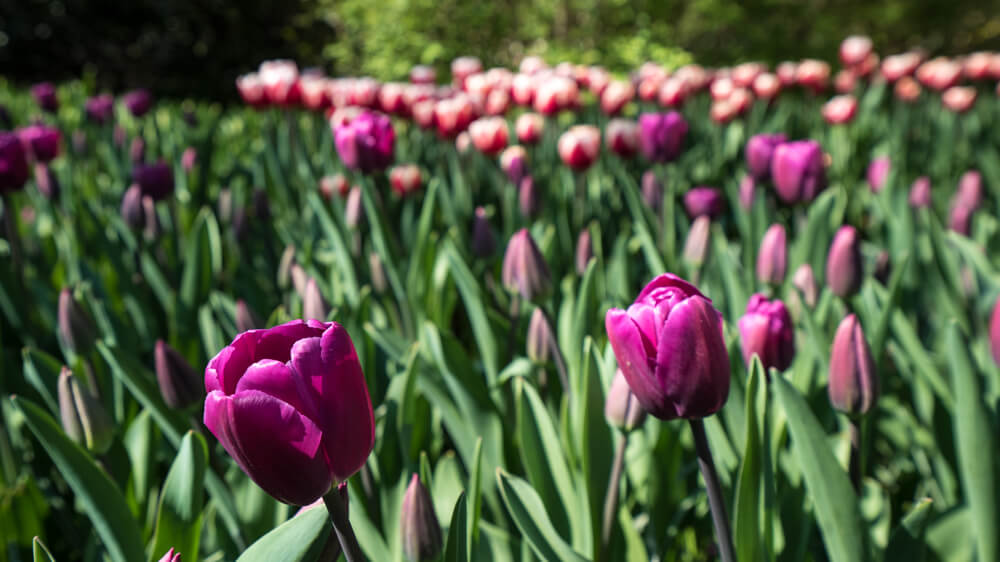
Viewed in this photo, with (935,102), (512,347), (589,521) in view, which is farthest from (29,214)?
(935,102)

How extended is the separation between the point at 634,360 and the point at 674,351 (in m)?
0.04

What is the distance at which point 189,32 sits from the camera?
28.4 feet

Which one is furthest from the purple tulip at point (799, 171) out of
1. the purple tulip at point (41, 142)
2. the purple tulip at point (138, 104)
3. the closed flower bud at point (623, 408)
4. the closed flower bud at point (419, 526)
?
the purple tulip at point (138, 104)

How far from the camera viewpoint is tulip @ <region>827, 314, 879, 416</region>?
934mm

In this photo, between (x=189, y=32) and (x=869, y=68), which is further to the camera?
(x=189, y=32)

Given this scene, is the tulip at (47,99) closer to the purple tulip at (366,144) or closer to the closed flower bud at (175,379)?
the purple tulip at (366,144)

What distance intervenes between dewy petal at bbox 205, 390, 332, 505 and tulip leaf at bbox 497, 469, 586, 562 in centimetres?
31

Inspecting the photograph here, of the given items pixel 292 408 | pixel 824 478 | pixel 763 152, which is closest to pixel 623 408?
pixel 824 478

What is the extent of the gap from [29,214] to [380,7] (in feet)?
19.2

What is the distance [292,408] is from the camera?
0.57 meters

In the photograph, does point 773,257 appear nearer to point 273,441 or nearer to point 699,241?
point 699,241

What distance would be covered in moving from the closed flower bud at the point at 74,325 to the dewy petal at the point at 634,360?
3.05 feet

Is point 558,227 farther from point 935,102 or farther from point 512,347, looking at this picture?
point 935,102

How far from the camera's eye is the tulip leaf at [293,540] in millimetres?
641
